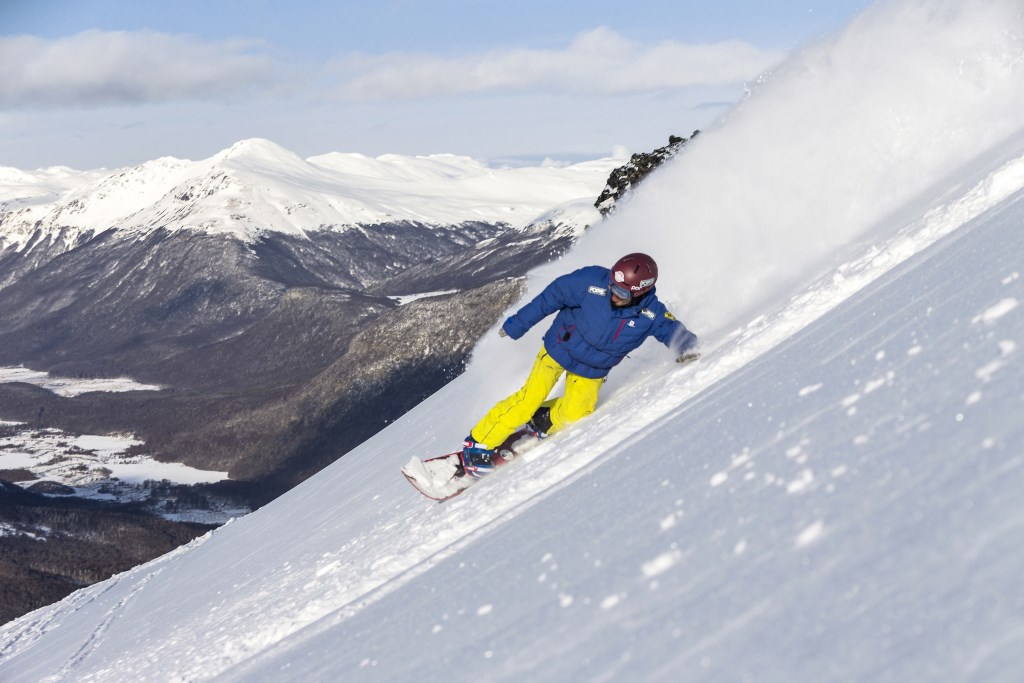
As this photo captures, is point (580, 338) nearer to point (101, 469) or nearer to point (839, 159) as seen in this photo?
point (839, 159)

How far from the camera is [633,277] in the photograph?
366 inches

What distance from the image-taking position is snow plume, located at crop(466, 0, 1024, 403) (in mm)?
11711

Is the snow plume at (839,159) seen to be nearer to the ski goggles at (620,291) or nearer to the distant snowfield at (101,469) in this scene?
the ski goggles at (620,291)

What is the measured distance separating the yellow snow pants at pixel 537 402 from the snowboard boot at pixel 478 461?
9 centimetres

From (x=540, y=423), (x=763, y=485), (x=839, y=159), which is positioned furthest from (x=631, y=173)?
(x=763, y=485)

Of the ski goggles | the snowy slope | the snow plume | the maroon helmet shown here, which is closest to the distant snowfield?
the snow plume

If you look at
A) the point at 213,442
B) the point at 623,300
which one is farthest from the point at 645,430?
the point at 213,442

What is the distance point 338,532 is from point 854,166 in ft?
29.2

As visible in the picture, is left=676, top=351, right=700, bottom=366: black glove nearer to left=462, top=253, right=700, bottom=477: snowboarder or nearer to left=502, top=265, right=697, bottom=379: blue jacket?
left=462, top=253, right=700, bottom=477: snowboarder

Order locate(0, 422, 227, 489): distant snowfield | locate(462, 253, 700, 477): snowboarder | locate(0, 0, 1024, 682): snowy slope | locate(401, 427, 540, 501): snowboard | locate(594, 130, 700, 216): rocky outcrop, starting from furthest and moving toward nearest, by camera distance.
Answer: locate(0, 422, 227, 489): distant snowfield < locate(594, 130, 700, 216): rocky outcrop < locate(401, 427, 540, 501): snowboard < locate(462, 253, 700, 477): snowboarder < locate(0, 0, 1024, 682): snowy slope

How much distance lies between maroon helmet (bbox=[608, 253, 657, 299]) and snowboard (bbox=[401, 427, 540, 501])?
→ 2.14 m

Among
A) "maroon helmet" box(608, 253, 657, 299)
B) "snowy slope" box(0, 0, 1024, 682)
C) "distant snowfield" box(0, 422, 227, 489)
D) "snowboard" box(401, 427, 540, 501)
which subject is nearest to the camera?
"snowy slope" box(0, 0, 1024, 682)

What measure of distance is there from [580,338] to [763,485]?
5376 mm

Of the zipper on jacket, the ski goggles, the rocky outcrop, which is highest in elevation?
the rocky outcrop
